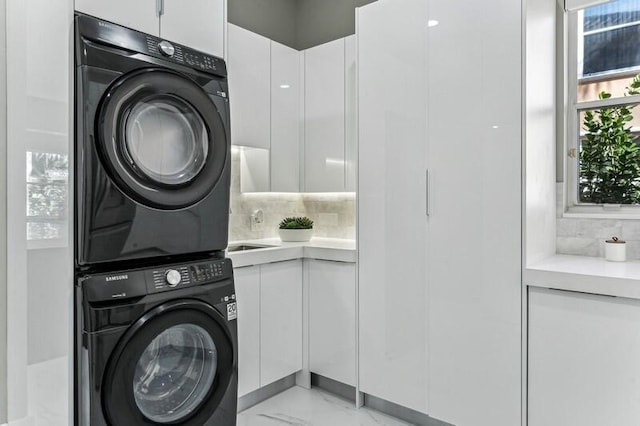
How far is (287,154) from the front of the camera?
10.4 feet

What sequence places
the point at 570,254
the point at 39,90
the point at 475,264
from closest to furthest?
the point at 39,90 < the point at 475,264 < the point at 570,254

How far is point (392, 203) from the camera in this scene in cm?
242

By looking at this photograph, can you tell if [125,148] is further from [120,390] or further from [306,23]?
[306,23]

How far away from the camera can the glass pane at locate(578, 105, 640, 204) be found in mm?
2367

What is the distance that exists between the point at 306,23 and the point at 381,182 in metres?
1.85

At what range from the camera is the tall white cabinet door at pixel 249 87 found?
2738 millimetres

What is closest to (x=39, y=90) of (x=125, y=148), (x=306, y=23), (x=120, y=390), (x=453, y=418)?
(x=125, y=148)

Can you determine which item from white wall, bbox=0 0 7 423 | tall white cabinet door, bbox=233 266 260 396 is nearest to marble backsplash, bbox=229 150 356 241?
tall white cabinet door, bbox=233 266 260 396

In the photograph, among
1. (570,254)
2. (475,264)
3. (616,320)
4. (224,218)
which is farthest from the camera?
(570,254)

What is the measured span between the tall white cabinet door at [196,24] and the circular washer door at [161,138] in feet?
0.75

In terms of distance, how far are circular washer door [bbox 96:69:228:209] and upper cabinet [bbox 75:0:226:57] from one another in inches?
8.3

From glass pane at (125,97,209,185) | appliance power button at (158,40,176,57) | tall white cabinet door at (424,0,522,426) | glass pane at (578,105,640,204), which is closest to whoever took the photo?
glass pane at (125,97,209,185)

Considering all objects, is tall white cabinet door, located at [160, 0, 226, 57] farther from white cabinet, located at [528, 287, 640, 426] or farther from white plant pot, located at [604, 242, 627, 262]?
white plant pot, located at [604, 242, 627, 262]

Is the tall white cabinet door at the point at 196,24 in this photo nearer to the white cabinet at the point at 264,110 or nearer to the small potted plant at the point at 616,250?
the white cabinet at the point at 264,110
